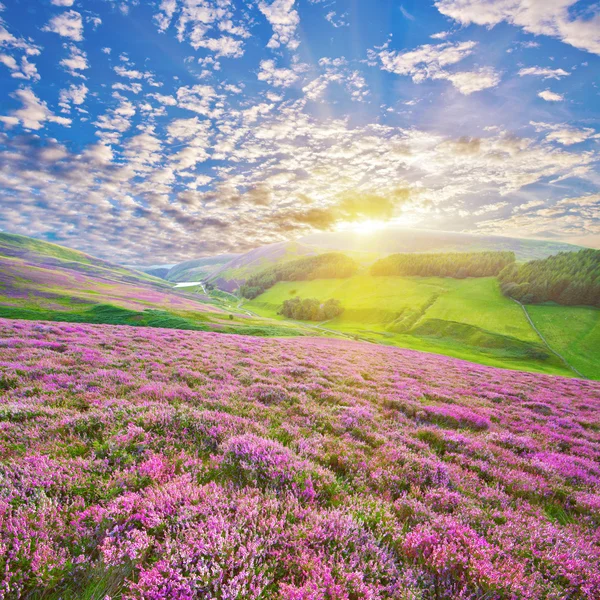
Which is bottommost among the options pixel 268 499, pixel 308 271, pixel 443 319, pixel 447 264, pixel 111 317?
pixel 111 317

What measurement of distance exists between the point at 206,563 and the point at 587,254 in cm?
14701

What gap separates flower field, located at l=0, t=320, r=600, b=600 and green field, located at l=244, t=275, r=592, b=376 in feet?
200

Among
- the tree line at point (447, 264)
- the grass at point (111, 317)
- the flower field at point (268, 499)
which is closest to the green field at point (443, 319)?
the tree line at point (447, 264)

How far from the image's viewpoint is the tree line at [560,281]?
8906cm

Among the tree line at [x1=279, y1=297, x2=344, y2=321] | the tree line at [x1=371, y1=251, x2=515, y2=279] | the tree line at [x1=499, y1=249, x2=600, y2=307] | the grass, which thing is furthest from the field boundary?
the grass

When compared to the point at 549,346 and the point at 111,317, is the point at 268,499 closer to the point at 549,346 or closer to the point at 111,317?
the point at 111,317

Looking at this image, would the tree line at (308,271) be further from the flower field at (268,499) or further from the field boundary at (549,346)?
the flower field at (268,499)

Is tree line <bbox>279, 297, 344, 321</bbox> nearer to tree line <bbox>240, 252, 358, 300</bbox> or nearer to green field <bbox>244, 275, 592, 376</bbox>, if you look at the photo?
green field <bbox>244, 275, 592, 376</bbox>

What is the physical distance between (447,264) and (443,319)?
57609mm

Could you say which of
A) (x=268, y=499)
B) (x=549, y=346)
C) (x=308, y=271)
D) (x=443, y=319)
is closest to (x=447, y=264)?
(x=443, y=319)

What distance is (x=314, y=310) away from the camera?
11669cm

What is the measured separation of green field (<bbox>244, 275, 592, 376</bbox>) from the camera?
67.9m

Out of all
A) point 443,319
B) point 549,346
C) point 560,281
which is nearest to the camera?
point 549,346

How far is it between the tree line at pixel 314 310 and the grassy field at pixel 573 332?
65941 mm
